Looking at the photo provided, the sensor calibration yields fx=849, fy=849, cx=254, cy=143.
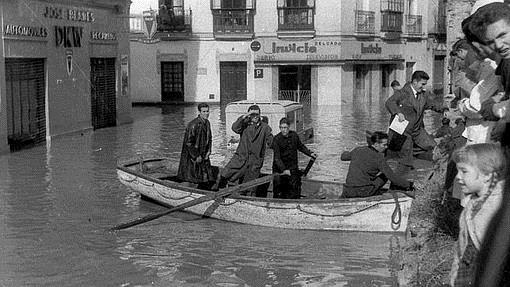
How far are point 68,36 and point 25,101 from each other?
141 inches

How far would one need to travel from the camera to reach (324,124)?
31328 mm

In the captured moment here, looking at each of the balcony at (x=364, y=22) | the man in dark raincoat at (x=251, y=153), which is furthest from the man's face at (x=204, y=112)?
the balcony at (x=364, y=22)

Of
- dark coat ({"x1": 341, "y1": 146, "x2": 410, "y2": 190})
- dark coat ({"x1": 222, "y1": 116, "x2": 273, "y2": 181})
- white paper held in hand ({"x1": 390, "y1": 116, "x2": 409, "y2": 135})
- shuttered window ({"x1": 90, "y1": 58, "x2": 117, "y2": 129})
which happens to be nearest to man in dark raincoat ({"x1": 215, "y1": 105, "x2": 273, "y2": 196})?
dark coat ({"x1": 222, "y1": 116, "x2": 273, "y2": 181})

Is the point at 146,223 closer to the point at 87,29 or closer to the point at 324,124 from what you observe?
the point at 87,29

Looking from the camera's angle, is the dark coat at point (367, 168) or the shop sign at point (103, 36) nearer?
the dark coat at point (367, 168)

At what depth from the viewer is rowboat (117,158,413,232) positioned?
12227mm

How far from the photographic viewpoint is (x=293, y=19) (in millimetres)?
41469

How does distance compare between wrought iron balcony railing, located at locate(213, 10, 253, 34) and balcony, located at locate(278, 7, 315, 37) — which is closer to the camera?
balcony, located at locate(278, 7, 315, 37)

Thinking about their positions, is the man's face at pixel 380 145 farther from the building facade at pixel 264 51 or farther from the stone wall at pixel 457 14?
the building facade at pixel 264 51

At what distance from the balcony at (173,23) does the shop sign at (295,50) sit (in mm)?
3729

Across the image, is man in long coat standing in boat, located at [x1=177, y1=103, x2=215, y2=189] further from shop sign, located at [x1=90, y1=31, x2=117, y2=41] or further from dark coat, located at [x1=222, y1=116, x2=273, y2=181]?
shop sign, located at [x1=90, y1=31, x2=117, y2=41]

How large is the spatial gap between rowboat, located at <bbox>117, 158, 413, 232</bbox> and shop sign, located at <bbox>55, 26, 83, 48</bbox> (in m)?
12.5

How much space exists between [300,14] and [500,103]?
36439mm

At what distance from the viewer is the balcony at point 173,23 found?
42531mm
